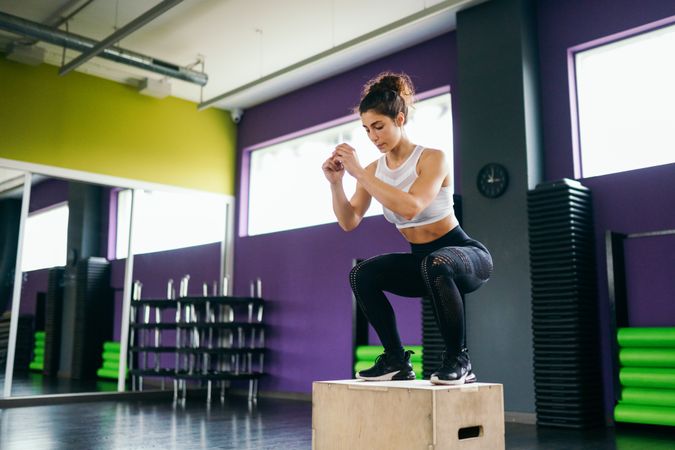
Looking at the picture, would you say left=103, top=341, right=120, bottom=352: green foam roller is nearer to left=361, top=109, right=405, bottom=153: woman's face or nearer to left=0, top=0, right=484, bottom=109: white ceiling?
left=0, top=0, right=484, bottom=109: white ceiling

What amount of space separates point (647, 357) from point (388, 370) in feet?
7.27

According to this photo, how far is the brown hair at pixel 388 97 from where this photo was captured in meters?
2.25

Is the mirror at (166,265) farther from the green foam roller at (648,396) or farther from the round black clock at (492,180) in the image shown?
the green foam roller at (648,396)

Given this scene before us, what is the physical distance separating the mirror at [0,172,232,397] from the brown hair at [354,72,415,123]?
447 centimetres

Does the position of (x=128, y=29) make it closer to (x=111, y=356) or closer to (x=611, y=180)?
(x=111, y=356)

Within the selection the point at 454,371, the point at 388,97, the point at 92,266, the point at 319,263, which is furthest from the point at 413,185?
the point at 92,266

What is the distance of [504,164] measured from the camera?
185 inches

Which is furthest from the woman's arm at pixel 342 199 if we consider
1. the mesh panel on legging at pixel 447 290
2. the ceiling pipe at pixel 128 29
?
the ceiling pipe at pixel 128 29

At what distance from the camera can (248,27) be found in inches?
217

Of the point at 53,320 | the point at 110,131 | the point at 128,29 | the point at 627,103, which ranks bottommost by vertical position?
the point at 53,320

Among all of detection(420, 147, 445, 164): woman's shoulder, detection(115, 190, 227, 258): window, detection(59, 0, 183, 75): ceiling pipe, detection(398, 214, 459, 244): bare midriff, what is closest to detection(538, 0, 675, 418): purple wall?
detection(398, 214, 459, 244): bare midriff

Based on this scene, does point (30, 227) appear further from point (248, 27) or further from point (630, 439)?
point (630, 439)

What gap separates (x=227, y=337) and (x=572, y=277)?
3583mm

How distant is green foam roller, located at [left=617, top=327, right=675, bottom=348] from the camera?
12.5ft
